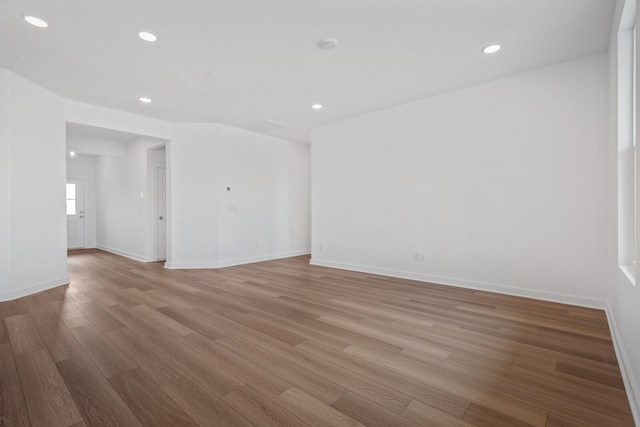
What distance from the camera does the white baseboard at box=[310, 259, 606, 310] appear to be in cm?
327

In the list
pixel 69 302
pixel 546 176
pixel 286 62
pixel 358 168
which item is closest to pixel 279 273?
pixel 358 168

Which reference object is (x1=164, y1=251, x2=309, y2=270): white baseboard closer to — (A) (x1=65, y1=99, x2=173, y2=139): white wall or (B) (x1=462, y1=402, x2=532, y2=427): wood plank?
(A) (x1=65, y1=99, x2=173, y2=139): white wall

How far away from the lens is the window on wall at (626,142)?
235cm

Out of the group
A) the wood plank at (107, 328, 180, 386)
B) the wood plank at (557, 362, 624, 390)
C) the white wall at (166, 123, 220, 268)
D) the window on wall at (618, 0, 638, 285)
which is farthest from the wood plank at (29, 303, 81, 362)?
the window on wall at (618, 0, 638, 285)

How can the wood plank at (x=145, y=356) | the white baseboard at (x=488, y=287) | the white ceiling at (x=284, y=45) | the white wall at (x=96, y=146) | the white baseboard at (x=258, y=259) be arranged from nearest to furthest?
the wood plank at (x=145, y=356) → the white ceiling at (x=284, y=45) → the white baseboard at (x=488, y=287) → the white baseboard at (x=258, y=259) → the white wall at (x=96, y=146)

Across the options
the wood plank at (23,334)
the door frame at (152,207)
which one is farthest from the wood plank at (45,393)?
the door frame at (152,207)

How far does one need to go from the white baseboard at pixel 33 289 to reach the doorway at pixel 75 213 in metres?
5.38

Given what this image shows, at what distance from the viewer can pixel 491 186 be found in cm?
387

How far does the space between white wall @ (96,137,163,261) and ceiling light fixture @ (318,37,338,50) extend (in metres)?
4.45

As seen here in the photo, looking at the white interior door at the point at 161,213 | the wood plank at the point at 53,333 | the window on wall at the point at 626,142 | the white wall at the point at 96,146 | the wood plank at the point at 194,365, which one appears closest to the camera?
the wood plank at the point at 194,365

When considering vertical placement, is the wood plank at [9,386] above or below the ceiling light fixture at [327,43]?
below

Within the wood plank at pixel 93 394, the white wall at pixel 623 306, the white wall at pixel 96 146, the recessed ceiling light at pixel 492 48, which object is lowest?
the wood plank at pixel 93 394

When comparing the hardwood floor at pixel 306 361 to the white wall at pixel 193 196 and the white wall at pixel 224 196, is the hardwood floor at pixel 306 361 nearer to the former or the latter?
the white wall at pixel 193 196

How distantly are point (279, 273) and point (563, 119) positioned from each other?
4.42 meters
